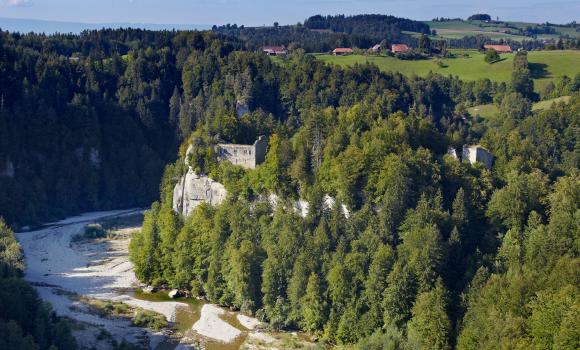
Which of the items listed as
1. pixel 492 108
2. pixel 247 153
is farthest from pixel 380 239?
pixel 492 108

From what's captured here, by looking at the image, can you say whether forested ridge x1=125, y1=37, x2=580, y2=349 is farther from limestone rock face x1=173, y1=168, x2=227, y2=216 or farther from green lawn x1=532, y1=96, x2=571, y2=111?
green lawn x1=532, y1=96, x2=571, y2=111

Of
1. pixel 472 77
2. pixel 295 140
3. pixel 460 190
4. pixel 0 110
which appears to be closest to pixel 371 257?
pixel 460 190

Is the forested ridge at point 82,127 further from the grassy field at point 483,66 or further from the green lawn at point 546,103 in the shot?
the green lawn at point 546,103

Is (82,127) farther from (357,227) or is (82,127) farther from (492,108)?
(492,108)

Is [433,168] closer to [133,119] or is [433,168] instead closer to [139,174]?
[139,174]

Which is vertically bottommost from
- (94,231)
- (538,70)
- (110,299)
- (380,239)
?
(110,299)
